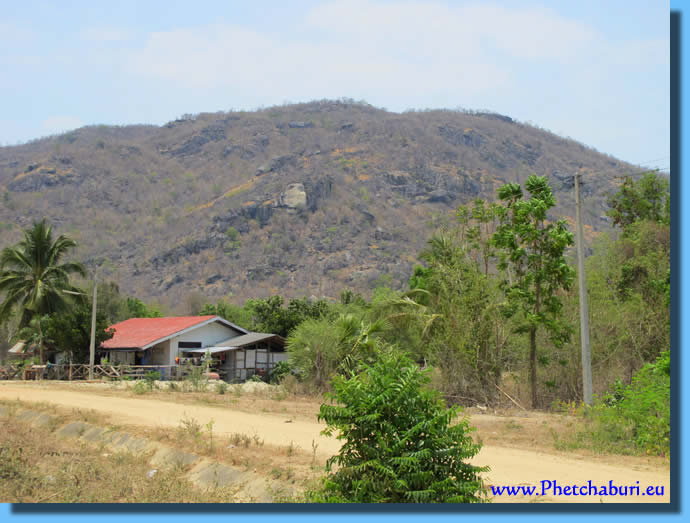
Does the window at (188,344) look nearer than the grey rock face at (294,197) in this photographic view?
Yes

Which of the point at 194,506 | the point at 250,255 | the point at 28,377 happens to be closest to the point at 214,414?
the point at 194,506

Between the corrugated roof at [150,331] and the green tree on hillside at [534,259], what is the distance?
828 inches

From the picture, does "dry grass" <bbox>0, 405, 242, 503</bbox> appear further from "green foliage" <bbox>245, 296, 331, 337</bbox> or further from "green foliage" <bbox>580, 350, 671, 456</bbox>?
"green foliage" <bbox>245, 296, 331, 337</bbox>

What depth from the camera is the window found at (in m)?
35.1

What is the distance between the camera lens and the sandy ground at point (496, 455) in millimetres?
7256

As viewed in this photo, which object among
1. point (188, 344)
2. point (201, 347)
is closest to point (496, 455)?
point (188, 344)

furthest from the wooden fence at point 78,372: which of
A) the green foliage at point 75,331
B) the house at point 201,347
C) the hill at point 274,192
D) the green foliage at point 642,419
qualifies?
the green foliage at point 642,419

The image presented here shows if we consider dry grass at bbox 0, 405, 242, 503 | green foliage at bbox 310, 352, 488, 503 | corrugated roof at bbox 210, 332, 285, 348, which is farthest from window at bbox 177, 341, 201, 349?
green foliage at bbox 310, 352, 488, 503

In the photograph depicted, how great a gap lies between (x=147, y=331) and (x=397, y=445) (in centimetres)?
3376

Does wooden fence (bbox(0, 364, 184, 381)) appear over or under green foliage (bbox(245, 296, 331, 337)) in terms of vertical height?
under

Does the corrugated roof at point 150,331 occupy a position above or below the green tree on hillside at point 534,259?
below

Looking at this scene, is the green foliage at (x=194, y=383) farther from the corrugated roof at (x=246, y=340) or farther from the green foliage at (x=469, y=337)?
the corrugated roof at (x=246, y=340)

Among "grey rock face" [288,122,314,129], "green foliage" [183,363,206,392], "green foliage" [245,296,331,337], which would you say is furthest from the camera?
"grey rock face" [288,122,314,129]

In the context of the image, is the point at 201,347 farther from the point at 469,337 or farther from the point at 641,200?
the point at 641,200
